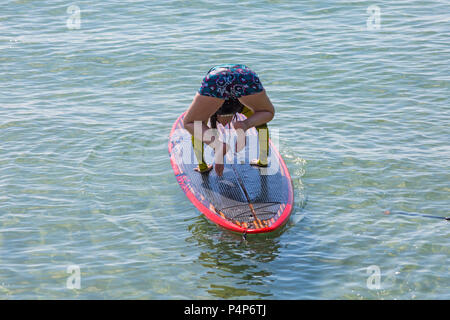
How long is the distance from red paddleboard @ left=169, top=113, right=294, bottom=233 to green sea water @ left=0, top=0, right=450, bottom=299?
254 millimetres

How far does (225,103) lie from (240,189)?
1.17m

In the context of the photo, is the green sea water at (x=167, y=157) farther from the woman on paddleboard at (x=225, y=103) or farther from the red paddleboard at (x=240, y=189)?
the woman on paddleboard at (x=225, y=103)

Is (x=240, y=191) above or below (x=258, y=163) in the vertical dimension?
below

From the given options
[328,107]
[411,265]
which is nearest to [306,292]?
[411,265]

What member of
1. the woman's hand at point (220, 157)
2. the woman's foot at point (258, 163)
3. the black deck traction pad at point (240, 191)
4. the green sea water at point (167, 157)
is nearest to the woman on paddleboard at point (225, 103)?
the woman's hand at point (220, 157)

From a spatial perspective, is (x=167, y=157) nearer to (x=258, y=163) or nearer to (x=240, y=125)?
(x=258, y=163)

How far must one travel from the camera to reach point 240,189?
26.1 ft

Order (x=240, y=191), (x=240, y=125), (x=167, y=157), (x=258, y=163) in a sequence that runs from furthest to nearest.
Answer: (x=167, y=157)
(x=258, y=163)
(x=240, y=191)
(x=240, y=125)

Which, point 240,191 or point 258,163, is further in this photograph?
point 258,163

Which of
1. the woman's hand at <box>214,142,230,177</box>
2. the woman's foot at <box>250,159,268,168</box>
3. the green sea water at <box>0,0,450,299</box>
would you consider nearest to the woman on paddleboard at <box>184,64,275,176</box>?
the woman's hand at <box>214,142,230,177</box>

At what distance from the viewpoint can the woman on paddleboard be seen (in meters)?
7.64

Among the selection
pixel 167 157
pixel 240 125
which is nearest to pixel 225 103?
pixel 240 125

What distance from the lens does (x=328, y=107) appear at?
1129cm

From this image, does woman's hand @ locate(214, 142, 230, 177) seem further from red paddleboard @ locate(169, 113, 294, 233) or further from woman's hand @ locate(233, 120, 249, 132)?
woman's hand @ locate(233, 120, 249, 132)
